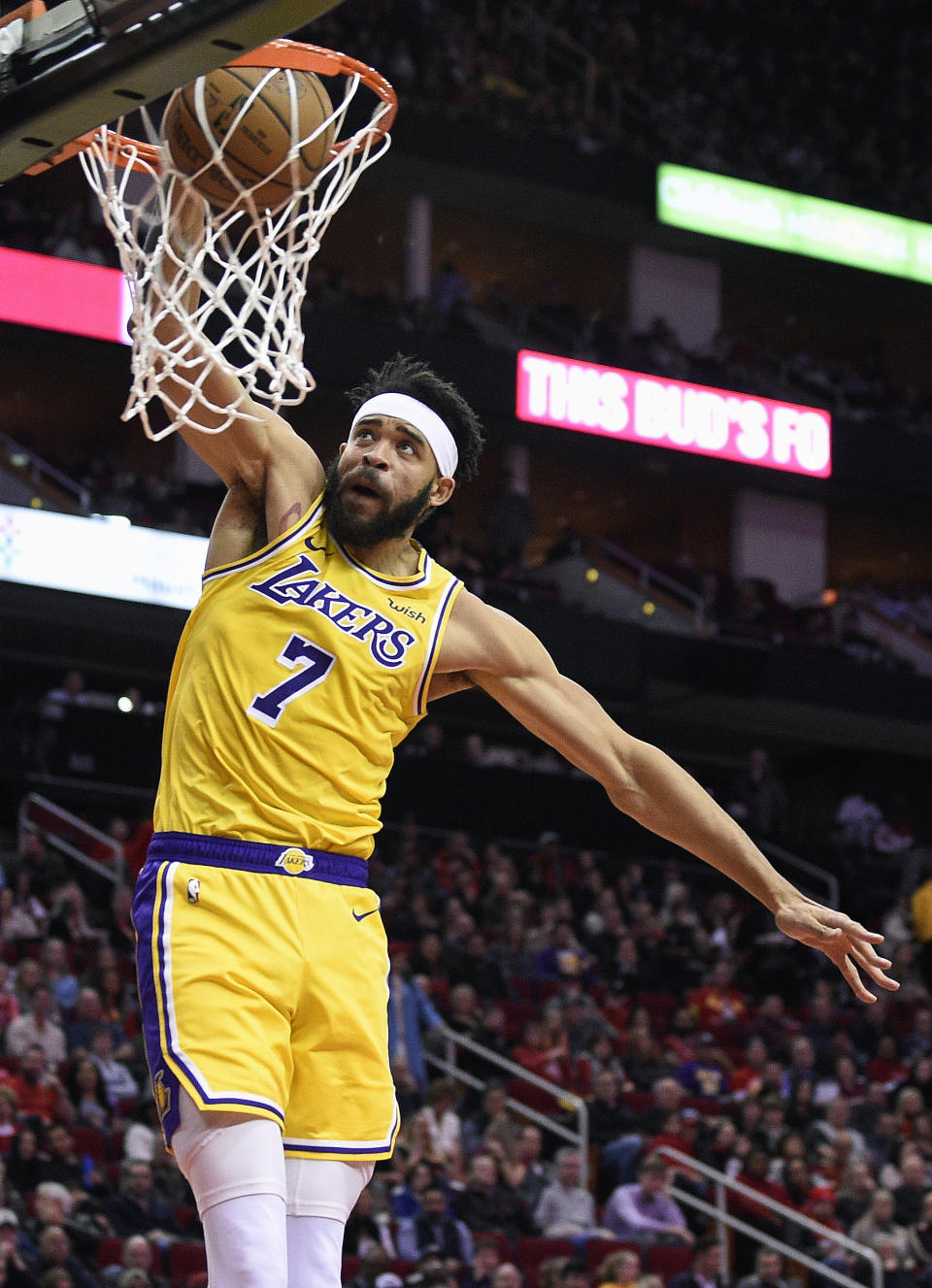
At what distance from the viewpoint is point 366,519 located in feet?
14.3

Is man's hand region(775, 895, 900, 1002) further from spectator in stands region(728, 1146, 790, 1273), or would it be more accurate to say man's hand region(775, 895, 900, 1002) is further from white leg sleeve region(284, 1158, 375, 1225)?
spectator in stands region(728, 1146, 790, 1273)

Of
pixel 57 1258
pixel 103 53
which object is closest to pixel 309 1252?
pixel 103 53

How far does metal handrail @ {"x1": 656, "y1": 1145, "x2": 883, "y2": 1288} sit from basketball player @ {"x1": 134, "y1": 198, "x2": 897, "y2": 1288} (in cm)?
839

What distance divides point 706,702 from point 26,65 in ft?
67.6

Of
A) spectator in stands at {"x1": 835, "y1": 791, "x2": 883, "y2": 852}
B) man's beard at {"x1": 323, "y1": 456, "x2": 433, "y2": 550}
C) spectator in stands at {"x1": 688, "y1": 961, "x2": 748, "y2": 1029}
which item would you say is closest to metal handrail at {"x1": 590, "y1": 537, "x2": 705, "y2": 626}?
spectator in stands at {"x1": 835, "y1": 791, "x2": 883, "y2": 852}

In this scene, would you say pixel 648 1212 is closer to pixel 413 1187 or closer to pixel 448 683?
pixel 413 1187

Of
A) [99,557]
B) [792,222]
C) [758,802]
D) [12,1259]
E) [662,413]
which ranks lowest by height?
[12,1259]

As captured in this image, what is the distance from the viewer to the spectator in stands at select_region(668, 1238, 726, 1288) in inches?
449

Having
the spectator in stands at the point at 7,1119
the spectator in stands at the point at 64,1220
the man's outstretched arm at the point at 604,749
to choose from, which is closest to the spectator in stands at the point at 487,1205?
the spectator in stands at the point at 64,1220

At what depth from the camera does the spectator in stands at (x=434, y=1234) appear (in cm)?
1096

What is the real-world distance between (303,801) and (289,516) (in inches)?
25.7

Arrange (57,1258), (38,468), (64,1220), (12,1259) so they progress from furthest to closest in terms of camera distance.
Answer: (38,468) → (64,1220) → (57,1258) → (12,1259)

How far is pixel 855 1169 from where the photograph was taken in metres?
13.5

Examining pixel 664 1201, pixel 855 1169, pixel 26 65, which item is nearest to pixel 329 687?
pixel 26 65
